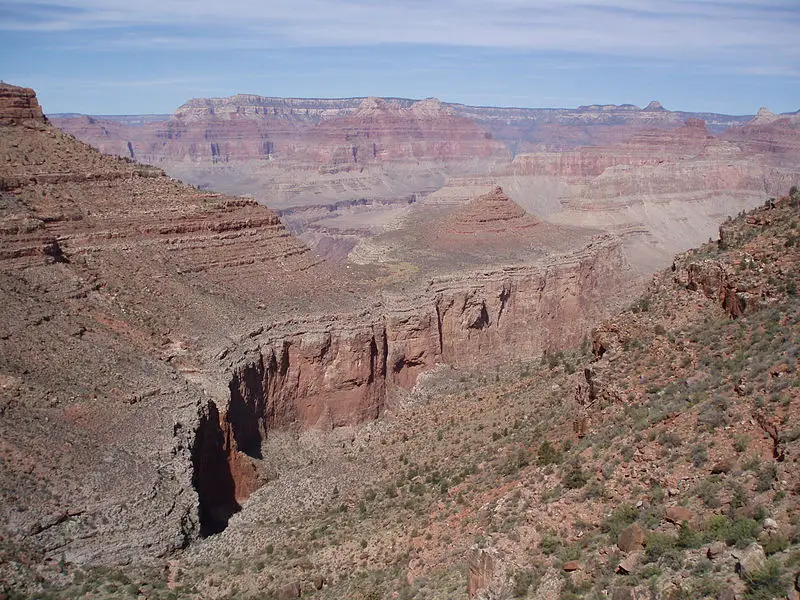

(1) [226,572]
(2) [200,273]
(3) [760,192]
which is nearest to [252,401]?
(2) [200,273]

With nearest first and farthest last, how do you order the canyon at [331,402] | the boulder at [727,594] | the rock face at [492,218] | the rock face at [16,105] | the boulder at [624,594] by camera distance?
the boulder at [727,594], the boulder at [624,594], the canyon at [331,402], the rock face at [16,105], the rock face at [492,218]

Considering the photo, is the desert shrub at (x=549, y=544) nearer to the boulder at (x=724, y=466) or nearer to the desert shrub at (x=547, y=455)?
the boulder at (x=724, y=466)

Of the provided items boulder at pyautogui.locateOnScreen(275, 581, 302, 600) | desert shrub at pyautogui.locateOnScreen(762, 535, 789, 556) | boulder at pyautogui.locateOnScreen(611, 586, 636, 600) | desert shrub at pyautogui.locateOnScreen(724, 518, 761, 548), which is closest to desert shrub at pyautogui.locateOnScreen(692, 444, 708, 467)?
desert shrub at pyautogui.locateOnScreen(724, 518, 761, 548)

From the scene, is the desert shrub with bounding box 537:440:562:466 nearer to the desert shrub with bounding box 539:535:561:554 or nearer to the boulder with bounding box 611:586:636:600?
the desert shrub with bounding box 539:535:561:554

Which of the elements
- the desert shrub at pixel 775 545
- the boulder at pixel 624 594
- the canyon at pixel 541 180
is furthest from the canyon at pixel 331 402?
the canyon at pixel 541 180

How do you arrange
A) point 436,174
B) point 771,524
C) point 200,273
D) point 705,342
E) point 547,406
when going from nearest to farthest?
1. point 771,524
2. point 705,342
3. point 547,406
4. point 200,273
5. point 436,174

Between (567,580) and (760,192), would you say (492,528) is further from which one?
(760,192)

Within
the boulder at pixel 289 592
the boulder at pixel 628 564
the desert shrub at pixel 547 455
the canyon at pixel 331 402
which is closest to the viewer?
the boulder at pixel 628 564
